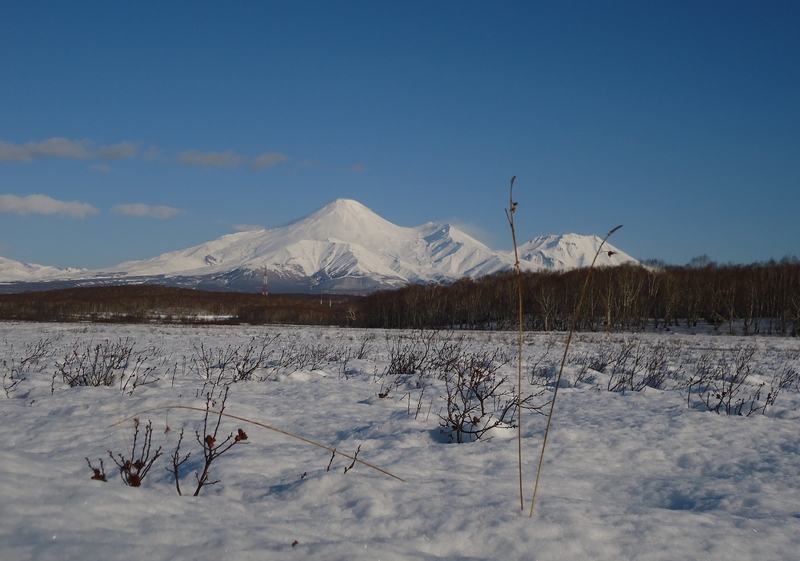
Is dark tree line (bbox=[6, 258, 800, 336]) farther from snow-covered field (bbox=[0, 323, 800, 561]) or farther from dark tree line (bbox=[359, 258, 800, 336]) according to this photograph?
snow-covered field (bbox=[0, 323, 800, 561])

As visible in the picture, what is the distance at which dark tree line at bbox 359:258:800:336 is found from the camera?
2032 inches

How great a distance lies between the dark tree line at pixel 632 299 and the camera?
51625 millimetres

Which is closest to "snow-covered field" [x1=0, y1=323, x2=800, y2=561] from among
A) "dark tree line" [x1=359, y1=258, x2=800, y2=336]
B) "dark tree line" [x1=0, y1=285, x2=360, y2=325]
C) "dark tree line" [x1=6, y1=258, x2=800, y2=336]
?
"dark tree line" [x1=6, y1=258, x2=800, y2=336]

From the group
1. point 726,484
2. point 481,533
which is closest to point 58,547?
point 481,533

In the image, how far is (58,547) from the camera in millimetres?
1929

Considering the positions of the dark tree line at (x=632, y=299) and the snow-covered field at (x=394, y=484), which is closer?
the snow-covered field at (x=394, y=484)

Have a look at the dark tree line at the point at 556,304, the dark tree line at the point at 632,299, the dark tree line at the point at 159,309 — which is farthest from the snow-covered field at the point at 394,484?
the dark tree line at the point at 159,309

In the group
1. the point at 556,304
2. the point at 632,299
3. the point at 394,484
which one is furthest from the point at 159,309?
the point at 394,484

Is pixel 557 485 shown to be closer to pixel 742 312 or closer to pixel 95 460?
pixel 95 460

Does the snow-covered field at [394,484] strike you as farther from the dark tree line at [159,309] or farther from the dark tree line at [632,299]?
the dark tree line at [159,309]

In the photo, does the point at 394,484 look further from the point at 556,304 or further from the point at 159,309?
the point at 159,309

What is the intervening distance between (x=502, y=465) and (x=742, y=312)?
64.5 m

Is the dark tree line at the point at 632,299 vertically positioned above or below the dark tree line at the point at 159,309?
above

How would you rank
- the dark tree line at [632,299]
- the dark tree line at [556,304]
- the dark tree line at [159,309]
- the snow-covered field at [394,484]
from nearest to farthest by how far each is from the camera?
the snow-covered field at [394,484]
the dark tree line at [632,299]
the dark tree line at [556,304]
the dark tree line at [159,309]
